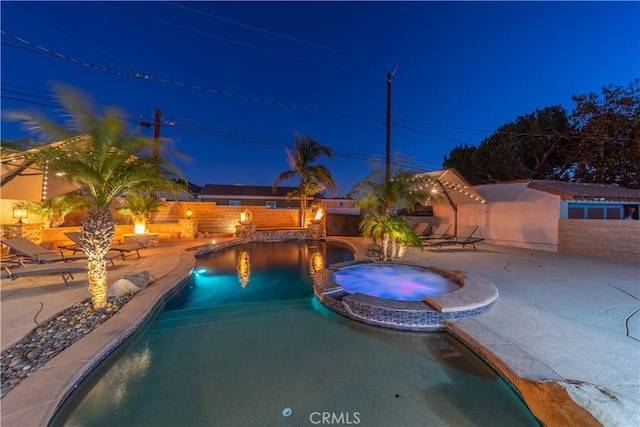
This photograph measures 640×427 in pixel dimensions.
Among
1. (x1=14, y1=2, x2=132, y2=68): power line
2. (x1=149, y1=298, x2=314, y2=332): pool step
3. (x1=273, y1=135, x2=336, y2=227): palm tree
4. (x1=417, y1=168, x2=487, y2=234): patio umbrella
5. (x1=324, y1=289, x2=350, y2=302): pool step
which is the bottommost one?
(x1=149, y1=298, x2=314, y2=332): pool step

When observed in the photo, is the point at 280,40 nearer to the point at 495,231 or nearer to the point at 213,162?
the point at 495,231

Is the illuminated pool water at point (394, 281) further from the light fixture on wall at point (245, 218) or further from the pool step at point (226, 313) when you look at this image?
the light fixture on wall at point (245, 218)

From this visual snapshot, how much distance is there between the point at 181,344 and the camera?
14.2ft

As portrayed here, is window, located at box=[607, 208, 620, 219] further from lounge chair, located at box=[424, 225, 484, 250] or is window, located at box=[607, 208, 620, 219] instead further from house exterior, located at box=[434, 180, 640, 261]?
lounge chair, located at box=[424, 225, 484, 250]

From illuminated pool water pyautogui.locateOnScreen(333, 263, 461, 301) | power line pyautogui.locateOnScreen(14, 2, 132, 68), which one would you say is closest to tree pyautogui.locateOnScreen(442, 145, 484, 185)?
illuminated pool water pyautogui.locateOnScreen(333, 263, 461, 301)

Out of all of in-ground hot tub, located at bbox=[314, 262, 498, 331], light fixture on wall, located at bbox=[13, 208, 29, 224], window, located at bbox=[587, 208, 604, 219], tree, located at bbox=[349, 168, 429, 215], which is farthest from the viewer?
window, located at bbox=[587, 208, 604, 219]

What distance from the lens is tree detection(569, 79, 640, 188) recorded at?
15945mm

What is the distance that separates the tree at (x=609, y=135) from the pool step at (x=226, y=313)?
21.4 meters

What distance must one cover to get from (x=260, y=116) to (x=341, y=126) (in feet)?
32.7

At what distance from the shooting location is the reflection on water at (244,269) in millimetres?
8172

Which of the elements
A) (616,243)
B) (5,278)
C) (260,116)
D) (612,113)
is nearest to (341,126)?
(260,116)

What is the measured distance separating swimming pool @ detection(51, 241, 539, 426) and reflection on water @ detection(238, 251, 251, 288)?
2.43 m

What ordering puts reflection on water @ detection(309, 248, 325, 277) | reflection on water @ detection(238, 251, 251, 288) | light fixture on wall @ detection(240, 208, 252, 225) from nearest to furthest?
reflection on water @ detection(238, 251, 251, 288) → reflection on water @ detection(309, 248, 325, 277) → light fixture on wall @ detection(240, 208, 252, 225)

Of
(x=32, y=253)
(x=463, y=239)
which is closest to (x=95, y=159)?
(x=32, y=253)
